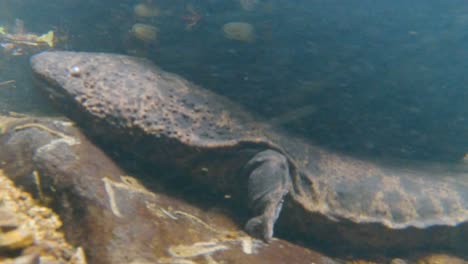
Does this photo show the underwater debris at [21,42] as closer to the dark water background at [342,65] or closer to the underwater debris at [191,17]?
the dark water background at [342,65]

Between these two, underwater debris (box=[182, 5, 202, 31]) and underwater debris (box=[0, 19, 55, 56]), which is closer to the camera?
underwater debris (box=[182, 5, 202, 31])

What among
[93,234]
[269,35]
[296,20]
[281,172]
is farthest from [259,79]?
[93,234]

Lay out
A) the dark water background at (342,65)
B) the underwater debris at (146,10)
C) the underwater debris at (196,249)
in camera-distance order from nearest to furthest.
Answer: the underwater debris at (196,249), the dark water background at (342,65), the underwater debris at (146,10)

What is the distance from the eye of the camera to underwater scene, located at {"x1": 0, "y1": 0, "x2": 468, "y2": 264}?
2.94m

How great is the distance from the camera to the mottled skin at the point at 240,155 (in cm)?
382

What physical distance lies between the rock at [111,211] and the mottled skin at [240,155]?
15.7 inches

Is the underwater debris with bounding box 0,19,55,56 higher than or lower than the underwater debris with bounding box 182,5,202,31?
lower

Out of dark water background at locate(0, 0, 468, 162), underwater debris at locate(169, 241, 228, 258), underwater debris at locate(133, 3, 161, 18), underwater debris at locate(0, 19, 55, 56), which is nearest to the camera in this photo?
underwater debris at locate(169, 241, 228, 258)

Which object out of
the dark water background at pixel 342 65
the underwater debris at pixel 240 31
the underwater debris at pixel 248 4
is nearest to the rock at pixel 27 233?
the dark water background at pixel 342 65

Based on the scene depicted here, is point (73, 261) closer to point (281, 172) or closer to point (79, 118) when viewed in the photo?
point (79, 118)

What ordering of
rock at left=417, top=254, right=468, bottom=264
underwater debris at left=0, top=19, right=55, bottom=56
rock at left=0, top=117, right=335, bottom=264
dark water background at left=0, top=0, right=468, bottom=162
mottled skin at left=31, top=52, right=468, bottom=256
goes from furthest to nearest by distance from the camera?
underwater debris at left=0, top=19, right=55, bottom=56
dark water background at left=0, top=0, right=468, bottom=162
rock at left=417, top=254, right=468, bottom=264
mottled skin at left=31, top=52, right=468, bottom=256
rock at left=0, top=117, right=335, bottom=264

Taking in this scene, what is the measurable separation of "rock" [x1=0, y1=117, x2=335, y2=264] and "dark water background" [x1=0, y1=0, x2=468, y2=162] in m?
2.07

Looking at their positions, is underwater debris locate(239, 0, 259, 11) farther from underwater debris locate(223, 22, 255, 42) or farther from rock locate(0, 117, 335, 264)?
rock locate(0, 117, 335, 264)

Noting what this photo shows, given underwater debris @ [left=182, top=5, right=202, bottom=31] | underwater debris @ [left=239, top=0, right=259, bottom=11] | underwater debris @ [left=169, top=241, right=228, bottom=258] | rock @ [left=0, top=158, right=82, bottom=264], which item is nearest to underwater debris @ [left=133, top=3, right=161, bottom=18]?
underwater debris @ [left=182, top=5, right=202, bottom=31]
